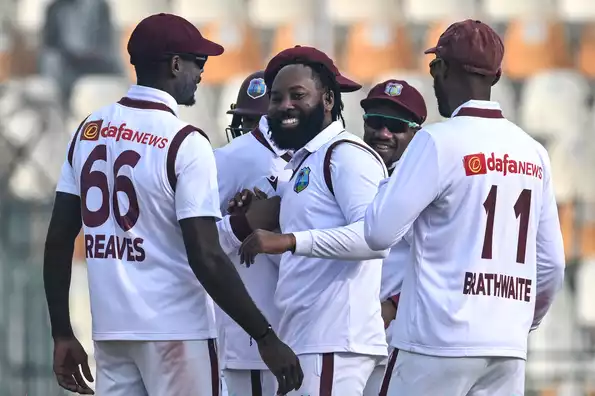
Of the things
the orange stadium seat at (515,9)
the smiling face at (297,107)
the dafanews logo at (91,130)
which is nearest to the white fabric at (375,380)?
the smiling face at (297,107)

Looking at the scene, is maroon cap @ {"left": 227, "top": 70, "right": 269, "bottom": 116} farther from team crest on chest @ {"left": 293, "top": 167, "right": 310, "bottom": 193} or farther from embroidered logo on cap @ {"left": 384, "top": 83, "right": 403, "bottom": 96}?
team crest on chest @ {"left": 293, "top": 167, "right": 310, "bottom": 193}

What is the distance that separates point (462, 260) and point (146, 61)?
1256 millimetres

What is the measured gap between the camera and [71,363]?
5.04 metres

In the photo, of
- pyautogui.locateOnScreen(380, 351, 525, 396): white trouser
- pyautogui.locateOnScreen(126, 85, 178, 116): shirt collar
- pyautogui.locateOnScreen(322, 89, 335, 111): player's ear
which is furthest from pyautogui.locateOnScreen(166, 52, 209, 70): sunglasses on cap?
pyautogui.locateOnScreen(380, 351, 525, 396): white trouser

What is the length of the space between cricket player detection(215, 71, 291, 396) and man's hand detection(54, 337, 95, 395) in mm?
947

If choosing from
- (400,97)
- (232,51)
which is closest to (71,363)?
(400,97)

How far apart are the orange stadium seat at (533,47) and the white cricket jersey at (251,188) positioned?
6214mm

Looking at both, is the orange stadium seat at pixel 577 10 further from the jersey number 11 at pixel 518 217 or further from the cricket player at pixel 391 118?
the jersey number 11 at pixel 518 217

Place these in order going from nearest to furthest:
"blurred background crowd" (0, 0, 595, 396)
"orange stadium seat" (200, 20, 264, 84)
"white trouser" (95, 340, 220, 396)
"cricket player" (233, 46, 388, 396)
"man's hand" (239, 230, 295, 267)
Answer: "white trouser" (95, 340, 220, 396)
"man's hand" (239, 230, 295, 267)
"cricket player" (233, 46, 388, 396)
"blurred background crowd" (0, 0, 595, 396)
"orange stadium seat" (200, 20, 264, 84)

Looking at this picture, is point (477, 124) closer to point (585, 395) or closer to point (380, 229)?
point (380, 229)

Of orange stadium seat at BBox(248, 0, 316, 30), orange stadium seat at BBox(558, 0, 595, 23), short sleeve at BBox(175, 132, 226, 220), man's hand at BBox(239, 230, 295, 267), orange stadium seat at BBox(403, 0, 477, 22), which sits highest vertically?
orange stadium seat at BBox(558, 0, 595, 23)

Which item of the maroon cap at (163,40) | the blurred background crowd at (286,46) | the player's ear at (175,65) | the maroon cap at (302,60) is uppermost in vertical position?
the blurred background crowd at (286,46)

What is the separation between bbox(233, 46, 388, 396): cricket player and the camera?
5145mm

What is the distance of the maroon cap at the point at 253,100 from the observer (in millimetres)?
6488
